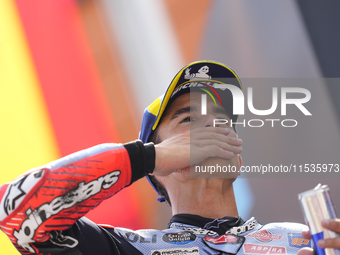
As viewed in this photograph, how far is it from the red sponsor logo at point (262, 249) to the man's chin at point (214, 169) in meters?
0.29

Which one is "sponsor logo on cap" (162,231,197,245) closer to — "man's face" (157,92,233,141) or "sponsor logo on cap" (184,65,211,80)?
"man's face" (157,92,233,141)

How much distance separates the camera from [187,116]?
1374 mm

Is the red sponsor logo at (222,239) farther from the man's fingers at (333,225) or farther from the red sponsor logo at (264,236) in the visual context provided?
the man's fingers at (333,225)

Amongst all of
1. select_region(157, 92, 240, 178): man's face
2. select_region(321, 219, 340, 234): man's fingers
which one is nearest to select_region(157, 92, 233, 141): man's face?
select_region(157, 92, 240, 178): man's face

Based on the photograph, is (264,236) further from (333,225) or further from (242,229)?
(333,225)

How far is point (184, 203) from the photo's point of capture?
4.45ft

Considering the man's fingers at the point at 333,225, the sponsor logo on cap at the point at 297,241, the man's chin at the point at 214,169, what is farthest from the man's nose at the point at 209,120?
the man's fingers at the point at 333,225

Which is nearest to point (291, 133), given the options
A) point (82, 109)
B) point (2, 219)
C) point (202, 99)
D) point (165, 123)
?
point (202, 99)

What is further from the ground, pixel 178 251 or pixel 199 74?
pixel 199 74

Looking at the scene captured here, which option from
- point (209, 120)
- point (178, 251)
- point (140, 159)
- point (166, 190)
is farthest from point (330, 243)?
point (166, 190)

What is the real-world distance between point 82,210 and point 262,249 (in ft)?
2.19

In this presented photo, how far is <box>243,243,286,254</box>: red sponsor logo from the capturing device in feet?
3.67

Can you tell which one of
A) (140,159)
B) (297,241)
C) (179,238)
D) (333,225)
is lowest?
(297,241)

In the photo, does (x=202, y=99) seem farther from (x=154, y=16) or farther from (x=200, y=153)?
(x=154, y=16)
